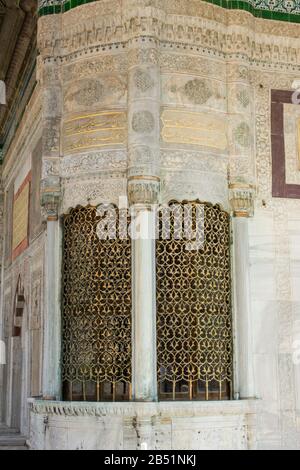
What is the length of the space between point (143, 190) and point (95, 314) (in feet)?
3.59

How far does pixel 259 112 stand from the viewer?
21.3 ft

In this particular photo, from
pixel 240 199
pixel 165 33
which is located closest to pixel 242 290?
pixel 240 199

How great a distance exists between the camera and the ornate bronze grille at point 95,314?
5.74 m

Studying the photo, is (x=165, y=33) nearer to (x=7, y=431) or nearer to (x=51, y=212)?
(x=51, y=212)

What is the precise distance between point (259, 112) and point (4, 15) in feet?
12.1

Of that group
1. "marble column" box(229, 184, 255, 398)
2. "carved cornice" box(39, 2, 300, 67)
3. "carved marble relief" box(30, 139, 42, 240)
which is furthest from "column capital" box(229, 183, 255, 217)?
"carved marble relief" box(30, 139, 42, 240)

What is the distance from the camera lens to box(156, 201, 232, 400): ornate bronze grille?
574 centimetres

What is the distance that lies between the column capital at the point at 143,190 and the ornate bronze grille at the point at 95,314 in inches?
9.9

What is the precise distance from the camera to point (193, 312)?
586 centimetres

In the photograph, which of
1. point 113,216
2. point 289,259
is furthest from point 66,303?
point 289,259

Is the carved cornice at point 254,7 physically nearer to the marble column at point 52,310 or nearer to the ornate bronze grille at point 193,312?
the marble column at point 52,310

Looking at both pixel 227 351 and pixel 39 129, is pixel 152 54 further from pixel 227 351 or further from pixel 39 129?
pixel 227 351

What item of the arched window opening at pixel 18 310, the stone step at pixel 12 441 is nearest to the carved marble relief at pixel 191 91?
the arched window opening at pixel 18 310

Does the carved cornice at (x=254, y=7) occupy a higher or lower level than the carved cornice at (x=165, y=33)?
higher
